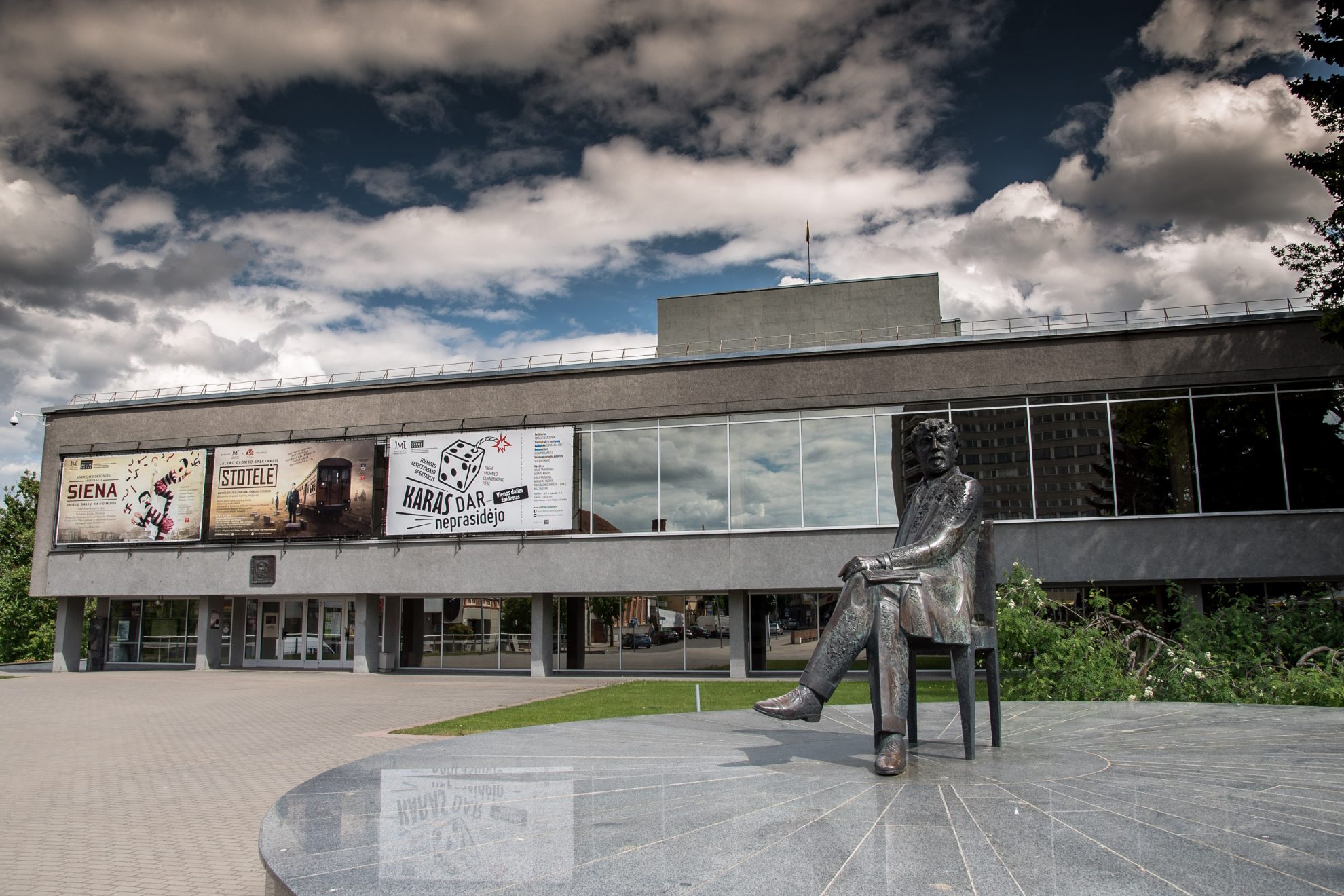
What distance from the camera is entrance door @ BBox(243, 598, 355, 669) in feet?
119

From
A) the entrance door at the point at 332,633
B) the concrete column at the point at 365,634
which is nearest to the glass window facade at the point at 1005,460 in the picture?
the concrete column at the point at 365,634

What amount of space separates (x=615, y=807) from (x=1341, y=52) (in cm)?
2353

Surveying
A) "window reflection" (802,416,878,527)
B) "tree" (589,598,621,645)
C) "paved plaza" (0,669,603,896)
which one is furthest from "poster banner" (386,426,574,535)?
"window reflection" (802,416,878,527)

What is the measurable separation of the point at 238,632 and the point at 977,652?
35.1 meters

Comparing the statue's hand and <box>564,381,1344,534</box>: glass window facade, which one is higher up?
<box>564,381,1344,534</box>: glass window facade

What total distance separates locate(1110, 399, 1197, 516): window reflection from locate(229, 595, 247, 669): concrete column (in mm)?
30934

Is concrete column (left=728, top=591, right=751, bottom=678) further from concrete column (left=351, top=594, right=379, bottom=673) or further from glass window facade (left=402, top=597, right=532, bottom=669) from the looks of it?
concrete column (left=351, top=594, right=379, bottom=673)

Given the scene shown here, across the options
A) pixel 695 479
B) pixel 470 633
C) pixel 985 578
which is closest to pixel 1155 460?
pixel 695 479

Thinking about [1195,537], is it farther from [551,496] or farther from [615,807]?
[615,807]

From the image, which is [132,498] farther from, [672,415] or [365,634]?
[672,415]

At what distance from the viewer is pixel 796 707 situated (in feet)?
22.7

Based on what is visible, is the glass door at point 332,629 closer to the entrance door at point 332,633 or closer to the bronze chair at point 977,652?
the entrance door at point 332,633

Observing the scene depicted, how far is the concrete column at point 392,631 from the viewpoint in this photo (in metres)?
34.9

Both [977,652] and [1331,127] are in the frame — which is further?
[1331,127]
